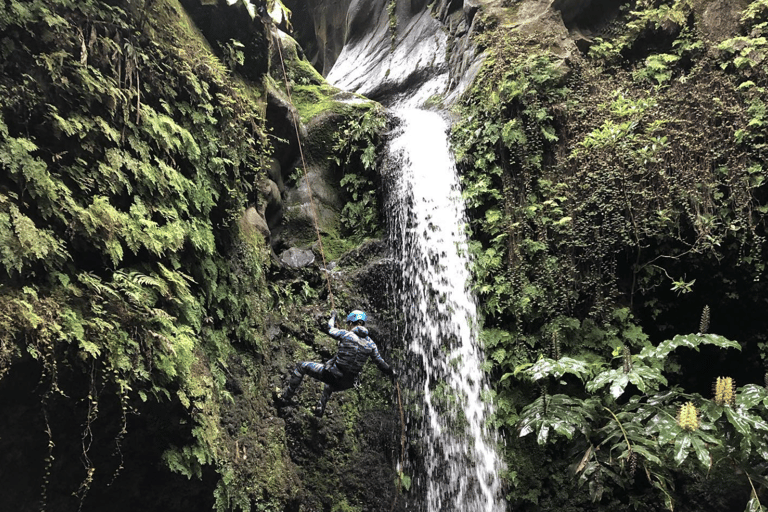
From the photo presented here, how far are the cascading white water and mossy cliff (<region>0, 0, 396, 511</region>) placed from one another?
0.56 m

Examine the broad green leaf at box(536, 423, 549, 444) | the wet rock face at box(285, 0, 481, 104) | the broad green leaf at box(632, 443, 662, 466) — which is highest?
the wet rock face at box(285, 0, 481, 104)

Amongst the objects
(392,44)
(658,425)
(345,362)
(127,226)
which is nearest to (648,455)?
(658,425)

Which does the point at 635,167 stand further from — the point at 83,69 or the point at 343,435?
the point at 83,69

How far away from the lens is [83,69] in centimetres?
368

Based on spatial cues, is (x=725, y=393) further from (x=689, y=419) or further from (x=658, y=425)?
(x=658, y=425)

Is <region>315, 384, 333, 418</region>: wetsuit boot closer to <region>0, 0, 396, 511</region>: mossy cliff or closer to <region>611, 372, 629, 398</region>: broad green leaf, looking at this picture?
<region>0, 0, 396, 511</region>: mossy cliff

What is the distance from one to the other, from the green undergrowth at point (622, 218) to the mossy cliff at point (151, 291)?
2.22 m

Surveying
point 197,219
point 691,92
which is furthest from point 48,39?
point 691,92

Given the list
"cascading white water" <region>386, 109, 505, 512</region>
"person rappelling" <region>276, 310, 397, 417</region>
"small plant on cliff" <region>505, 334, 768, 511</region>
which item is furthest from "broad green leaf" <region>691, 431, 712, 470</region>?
"cascading white water" <region>386, 109, 505, 512</region>

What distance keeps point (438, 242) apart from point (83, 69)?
5.27 m

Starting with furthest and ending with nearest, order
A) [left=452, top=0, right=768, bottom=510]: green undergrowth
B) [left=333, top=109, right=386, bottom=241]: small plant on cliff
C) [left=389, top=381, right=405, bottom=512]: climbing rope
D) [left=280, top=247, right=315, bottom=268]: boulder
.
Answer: [left=333, top=109, right=386, bottom=241]: small plant on cliff → [left=280, top=247, right=315, bottom=268]: boulder → [left=389, top=381, right=405, bottom=512]: climbing rope → [left=452, top=0, right=768, bottom=510]: green undergrowth

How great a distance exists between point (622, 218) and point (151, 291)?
577cm

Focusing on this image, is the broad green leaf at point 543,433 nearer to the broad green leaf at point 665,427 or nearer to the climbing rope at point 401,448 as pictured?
the broad green leaf at point 665,427

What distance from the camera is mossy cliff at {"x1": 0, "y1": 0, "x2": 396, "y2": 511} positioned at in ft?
9.76
